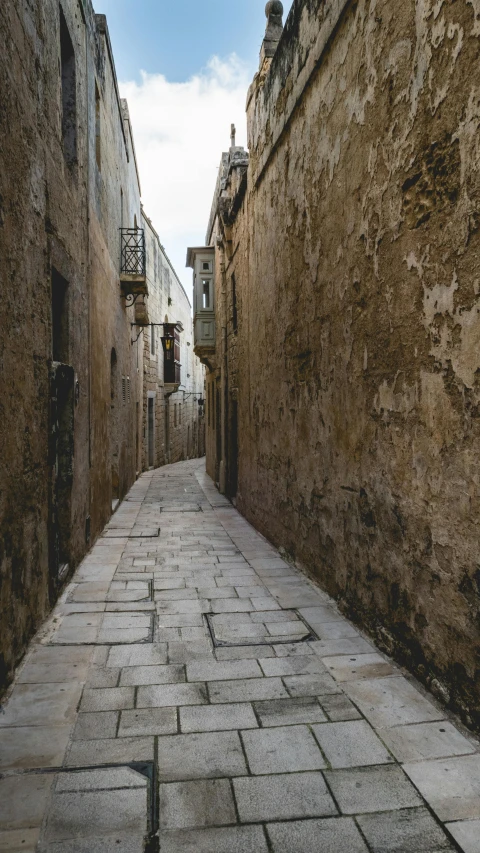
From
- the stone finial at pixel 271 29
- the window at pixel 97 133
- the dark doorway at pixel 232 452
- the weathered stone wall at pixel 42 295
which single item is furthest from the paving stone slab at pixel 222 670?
the dark doorway at pixel 232 452

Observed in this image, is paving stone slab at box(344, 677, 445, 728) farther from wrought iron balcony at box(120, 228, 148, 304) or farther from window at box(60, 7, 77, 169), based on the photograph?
wrought iron balcony at box(120, 228, 148, 304)

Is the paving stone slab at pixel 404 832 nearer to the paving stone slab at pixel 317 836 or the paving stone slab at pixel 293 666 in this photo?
the paving stone slab at pixel 317 836

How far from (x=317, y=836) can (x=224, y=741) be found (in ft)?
2.24

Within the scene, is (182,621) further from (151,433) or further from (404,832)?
(151,433)

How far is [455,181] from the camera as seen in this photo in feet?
8.61

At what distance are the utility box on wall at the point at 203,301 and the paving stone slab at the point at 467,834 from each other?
13360 mm

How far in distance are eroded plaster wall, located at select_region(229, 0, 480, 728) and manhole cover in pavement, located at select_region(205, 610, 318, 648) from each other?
0.42m

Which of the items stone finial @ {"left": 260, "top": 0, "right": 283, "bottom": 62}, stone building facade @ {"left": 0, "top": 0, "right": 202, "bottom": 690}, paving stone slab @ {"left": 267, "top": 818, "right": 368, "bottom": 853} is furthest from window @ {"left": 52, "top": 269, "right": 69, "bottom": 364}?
stone finial @ {"left": 260, "top": 0, "right": 283, "bottom": 62}

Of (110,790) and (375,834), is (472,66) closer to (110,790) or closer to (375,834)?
(375,834)

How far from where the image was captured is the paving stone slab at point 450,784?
206 cm

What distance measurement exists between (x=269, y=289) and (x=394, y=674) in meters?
4.98

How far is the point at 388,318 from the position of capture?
11.2 ft

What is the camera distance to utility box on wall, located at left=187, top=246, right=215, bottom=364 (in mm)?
14812

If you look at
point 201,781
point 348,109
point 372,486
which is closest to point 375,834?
point 201,781
